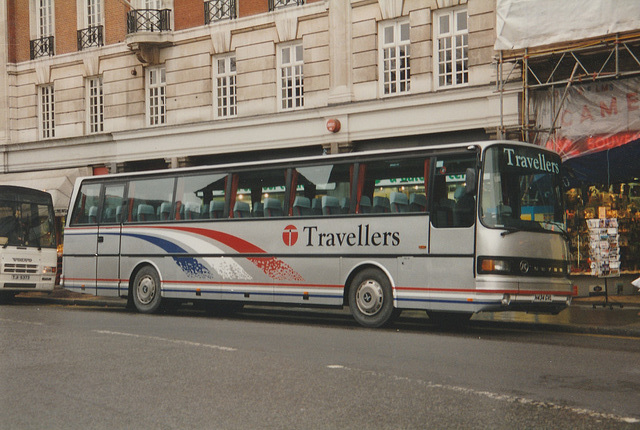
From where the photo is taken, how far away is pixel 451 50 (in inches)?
865

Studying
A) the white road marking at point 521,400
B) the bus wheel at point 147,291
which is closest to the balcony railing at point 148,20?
the bus wheel at point 147,291

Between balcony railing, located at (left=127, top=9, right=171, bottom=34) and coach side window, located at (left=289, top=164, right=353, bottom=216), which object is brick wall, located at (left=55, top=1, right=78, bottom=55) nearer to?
balcony railing, located at (left=127, top=9, right=171, bottom=34)

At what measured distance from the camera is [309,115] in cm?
2428

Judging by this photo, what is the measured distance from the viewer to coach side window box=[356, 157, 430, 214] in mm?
13859

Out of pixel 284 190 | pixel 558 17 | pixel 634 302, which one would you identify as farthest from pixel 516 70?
pixel 284 190

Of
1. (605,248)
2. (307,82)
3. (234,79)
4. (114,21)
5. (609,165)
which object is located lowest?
(605,248)

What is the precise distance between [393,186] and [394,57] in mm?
9516

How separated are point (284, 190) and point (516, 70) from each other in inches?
306

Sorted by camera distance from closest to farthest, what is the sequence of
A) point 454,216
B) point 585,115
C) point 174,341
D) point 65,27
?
1. point 174,341
2. point 454,216
3. point 585,115
4. point 65,27

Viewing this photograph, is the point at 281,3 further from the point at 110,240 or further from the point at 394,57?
the point at 110,240

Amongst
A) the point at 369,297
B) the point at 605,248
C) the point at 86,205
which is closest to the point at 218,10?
the point at 86,205

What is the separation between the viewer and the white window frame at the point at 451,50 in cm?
2175

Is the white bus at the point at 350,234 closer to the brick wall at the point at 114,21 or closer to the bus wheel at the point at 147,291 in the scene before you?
the bus wheel at the point at 147,291

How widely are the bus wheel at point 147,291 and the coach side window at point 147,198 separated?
114 cm
